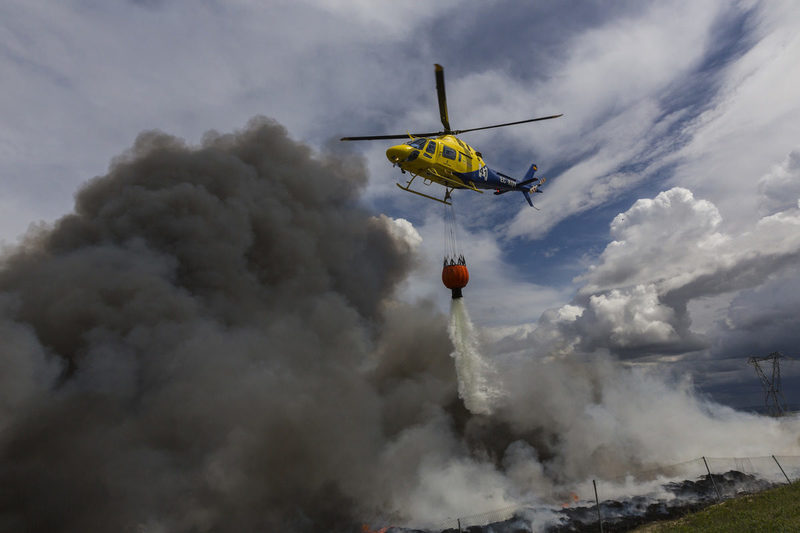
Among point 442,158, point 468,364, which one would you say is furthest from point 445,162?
point 468,364

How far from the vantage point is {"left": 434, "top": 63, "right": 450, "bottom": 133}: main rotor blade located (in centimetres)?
2414

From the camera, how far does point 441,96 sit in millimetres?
26453

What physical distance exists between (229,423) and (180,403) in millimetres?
3835

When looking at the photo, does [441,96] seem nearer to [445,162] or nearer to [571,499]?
[445,162]

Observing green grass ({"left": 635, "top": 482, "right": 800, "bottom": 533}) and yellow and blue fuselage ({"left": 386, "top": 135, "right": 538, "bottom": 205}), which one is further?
yellow and blue fuselage ({"left": 386, "top": 135, "right": 538, "bottom": 205})

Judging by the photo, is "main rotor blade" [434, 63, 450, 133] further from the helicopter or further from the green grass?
the green grass

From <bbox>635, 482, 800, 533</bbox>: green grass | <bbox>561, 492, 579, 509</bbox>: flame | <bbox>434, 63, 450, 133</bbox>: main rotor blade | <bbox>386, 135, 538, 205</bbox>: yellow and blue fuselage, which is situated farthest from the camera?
<bbox>561, 492, 579, 509</bbox>: flame

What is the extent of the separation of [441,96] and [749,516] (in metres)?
30.1

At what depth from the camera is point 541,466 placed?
38250 millimetres

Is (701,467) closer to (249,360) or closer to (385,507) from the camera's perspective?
(385,507)

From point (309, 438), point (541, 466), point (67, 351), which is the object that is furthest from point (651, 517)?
point (67, 351)

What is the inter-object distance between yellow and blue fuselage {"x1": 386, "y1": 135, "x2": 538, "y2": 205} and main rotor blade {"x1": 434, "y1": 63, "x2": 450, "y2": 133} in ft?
3.39

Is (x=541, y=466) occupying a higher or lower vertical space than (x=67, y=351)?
lower

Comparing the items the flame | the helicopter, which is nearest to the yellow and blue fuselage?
the helicopter
